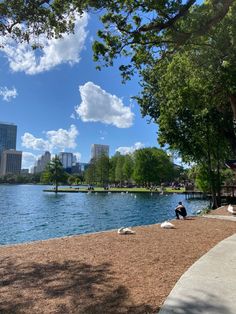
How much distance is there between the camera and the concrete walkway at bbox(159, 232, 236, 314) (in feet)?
20.0

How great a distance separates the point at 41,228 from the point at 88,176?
468 ft

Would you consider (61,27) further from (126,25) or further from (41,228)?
Answer: (41,228)

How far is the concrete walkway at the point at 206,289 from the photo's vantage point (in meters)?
6.08

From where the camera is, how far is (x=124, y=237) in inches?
567

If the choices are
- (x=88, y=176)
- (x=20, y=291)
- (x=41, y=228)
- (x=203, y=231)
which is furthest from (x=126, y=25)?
(x=88, y=176)

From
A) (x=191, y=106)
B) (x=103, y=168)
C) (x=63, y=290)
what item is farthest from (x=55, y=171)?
→ (x=63, y=290)

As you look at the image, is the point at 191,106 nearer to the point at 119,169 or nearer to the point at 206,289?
the point at 206,289

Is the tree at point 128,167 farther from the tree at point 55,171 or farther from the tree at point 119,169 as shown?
the tree at point 55,171

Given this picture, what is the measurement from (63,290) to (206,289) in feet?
9.00

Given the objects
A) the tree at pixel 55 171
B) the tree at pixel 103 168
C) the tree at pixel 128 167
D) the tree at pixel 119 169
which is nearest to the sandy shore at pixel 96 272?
the tree at pixel 55 171

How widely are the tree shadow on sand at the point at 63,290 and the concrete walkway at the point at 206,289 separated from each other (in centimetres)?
59

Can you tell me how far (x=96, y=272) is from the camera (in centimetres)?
862

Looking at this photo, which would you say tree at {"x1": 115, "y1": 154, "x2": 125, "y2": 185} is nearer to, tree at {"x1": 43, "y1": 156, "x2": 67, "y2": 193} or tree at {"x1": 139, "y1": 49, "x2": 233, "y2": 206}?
tree at {"x1": 43, "y1": 156, "x2": 67, "y2": 193}

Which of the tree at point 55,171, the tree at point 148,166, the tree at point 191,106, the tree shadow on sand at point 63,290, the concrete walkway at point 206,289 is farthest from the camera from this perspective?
the tree at point 55,171
